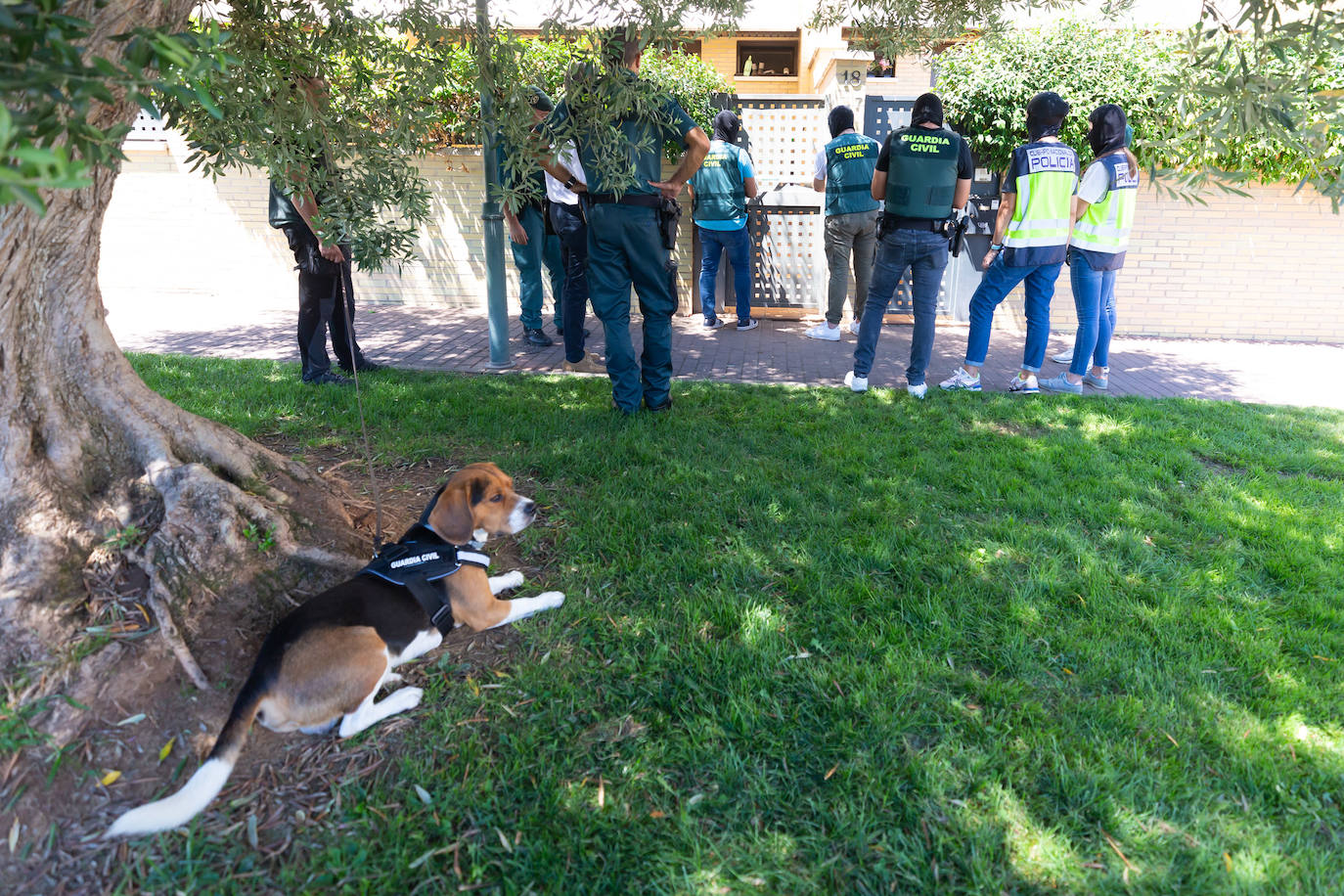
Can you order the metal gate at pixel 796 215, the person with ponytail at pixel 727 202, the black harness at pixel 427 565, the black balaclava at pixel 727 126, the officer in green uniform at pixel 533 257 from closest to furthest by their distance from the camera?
1. the black harness at pixel 427 565
2. the officer in green uniform at pixel 533 257
3. the black balaclava at pixel 727 126
4. the person with ponytail at pixel 727 202
5. the metal gate at pixel 796 215

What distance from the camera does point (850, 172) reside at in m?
8.14

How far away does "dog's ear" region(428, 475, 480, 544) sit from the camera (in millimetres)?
3150

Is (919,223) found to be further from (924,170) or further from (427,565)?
(427,565)

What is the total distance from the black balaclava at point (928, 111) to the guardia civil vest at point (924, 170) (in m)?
0.09

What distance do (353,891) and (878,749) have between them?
1.63 metres

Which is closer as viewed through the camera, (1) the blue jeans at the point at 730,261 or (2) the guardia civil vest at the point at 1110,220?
(2) the guardia civil vest at the point at 1110,220

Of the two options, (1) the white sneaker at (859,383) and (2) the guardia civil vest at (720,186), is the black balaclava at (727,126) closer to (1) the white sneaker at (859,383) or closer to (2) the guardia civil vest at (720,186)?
(2) the guardia civil vest at (720,186)

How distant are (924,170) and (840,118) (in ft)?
7.98

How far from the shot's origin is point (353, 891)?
6.86ft

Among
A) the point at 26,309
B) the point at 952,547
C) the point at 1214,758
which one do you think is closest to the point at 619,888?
the point at 1214,758

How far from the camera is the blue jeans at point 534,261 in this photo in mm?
7867

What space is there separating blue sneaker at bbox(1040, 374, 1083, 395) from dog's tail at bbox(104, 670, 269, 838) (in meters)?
6.60

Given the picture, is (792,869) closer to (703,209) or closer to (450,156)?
(703,209)

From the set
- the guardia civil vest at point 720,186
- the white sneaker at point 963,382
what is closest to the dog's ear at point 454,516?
the white sneaker at point 963,382
